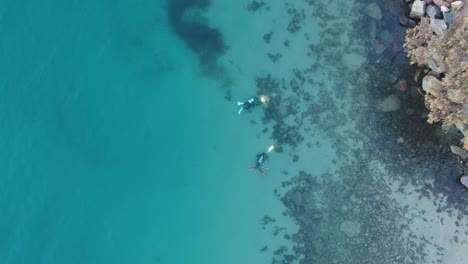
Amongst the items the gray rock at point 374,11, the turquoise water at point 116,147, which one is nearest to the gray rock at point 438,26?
the gray rock at point 374,11

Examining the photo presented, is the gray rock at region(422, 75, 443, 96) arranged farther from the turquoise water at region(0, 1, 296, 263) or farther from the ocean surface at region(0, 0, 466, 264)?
the turquoise water at region(0, 1, 296, 263)

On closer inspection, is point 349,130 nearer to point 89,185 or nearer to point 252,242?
point 252,242

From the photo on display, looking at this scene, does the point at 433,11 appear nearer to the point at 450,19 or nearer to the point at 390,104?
the point at 450,19

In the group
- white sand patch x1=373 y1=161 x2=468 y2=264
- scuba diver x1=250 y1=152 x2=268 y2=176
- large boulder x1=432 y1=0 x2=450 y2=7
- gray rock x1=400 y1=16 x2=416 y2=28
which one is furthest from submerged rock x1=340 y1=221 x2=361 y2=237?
large boulder x1=432 y1=0 x2=450 y2=7

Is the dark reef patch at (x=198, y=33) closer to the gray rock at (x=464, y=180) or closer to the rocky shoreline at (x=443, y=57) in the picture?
the rocky shoreline at (x=443, y=57)

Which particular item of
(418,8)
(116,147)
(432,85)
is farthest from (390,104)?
(116,147)

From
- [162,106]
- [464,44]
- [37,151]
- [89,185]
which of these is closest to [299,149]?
[162,106]

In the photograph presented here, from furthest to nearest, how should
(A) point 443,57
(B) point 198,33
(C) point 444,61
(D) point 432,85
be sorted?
(B) point 198,33, (D) point 432,85, (A) point 443,57, (C) point 444,61
